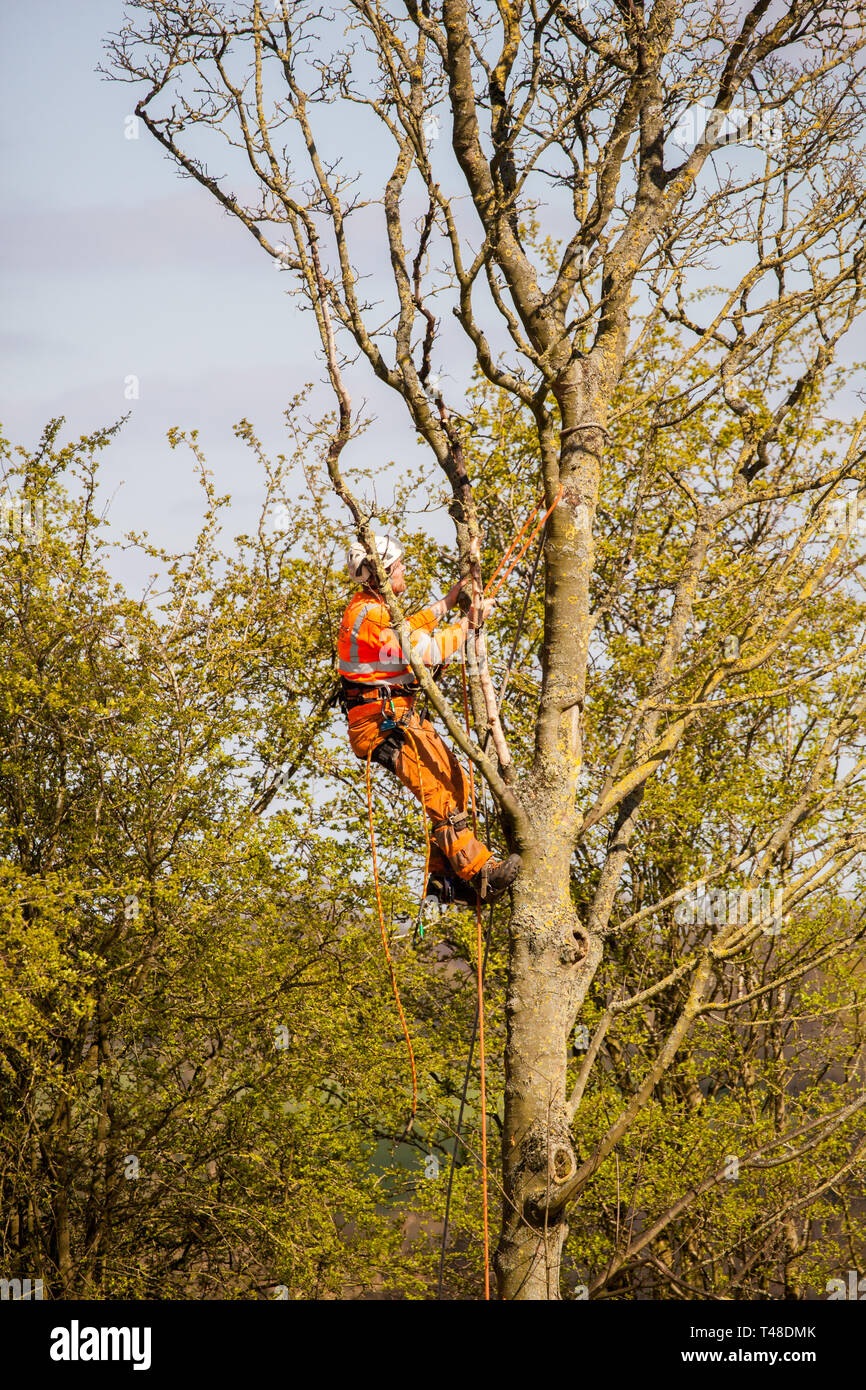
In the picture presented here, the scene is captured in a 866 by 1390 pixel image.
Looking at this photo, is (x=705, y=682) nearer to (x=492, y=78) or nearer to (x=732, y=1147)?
(x=492, y=78)

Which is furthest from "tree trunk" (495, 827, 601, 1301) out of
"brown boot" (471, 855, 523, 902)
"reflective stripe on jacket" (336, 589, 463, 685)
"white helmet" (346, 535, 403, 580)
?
"white helmet" (346, 535, 403, 580)

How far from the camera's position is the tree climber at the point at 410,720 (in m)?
5.49

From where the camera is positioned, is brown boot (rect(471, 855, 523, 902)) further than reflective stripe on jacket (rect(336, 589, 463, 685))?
No

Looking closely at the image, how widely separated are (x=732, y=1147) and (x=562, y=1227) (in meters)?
6.84

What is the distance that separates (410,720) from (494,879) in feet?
3.10

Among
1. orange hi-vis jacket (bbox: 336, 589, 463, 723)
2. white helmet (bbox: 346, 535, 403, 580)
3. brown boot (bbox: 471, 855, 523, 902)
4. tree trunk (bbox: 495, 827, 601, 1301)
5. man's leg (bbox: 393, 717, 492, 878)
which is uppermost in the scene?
white helmet (bbox: 346, 535, 403, 580)

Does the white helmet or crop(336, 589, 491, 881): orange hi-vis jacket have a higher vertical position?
the white helmet

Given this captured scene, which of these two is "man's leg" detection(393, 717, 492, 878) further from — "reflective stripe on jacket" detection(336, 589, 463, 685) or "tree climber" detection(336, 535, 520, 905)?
"reflective stripe on jacket" detection(336, 589, 463, 685)

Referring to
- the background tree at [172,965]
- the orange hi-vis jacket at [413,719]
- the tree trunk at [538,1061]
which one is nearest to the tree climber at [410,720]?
the orange hi-vis jacket at [413,719]

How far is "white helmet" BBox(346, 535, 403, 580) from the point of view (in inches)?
216

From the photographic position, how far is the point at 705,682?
238 inches

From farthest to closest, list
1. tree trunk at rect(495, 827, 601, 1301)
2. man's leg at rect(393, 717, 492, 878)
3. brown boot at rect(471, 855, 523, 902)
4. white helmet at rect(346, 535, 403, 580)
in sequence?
man's leg at rect(393, 717, 492, 878), white helmet at rect(346, 535, 403, 580), brown boot at rect(471, 855, 523, 902), tree trunk at rect(495, 827, 601, 1301)

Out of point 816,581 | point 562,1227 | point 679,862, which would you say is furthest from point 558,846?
point 679,862

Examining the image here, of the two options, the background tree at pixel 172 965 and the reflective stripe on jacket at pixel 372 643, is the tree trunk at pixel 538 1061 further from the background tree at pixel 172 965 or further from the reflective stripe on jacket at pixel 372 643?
the background tree at pixel 172 965
